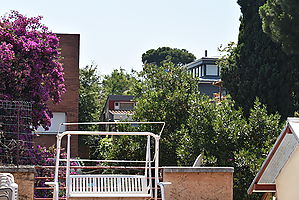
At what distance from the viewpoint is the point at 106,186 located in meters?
8.00

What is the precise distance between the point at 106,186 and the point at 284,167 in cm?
210

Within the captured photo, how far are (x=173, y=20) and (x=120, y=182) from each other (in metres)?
17.2

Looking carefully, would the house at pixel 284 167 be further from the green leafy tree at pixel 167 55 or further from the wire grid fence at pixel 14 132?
the green leafy tree at pixel 167 55

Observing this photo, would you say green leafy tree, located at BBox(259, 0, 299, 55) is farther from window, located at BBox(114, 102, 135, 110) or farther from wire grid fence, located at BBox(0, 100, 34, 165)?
window, located at BBox(114, 102, 135, 110)

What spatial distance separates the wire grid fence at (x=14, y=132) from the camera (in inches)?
467

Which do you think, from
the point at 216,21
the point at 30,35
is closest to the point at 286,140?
the point at 30,35

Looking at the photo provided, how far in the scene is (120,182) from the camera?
781 cm

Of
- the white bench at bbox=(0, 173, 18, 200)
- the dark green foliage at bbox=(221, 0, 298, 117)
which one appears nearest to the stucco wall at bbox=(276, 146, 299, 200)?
the white bench at bbox=(0, 173, 18, 200)

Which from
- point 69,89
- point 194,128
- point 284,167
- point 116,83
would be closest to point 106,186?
point 284,167

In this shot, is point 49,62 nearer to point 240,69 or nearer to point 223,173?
point 223,173

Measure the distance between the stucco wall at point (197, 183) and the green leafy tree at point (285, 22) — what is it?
39.6ft

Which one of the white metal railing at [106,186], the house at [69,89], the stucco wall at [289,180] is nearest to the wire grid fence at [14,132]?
the white metal railing at [106,186]

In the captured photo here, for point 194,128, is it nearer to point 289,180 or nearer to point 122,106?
point 289,180

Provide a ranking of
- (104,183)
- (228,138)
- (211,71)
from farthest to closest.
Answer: (211,71) < (228,138) < (104,183)
